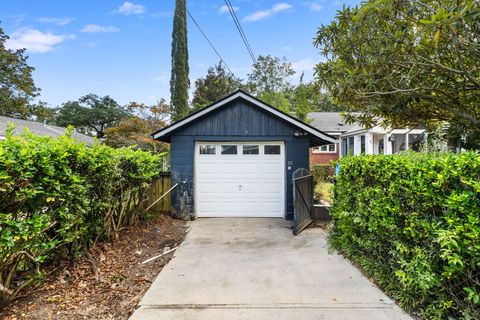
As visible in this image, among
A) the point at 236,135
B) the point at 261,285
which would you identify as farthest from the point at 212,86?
the point at 261,285

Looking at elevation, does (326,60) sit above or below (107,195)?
above

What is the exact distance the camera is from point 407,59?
4094 mm

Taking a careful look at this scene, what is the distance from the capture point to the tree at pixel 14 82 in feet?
69.8

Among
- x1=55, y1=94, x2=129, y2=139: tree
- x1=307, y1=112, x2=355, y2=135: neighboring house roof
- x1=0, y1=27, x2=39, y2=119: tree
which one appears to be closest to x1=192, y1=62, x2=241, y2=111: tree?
x1=307, y1=112, x2=355, y2=135: neighboring house roof

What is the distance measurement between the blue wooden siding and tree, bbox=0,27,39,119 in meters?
22.9

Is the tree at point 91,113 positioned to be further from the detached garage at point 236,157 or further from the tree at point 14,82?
the detached garage at point 236,157

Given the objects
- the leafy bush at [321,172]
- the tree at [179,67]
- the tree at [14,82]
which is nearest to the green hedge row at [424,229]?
the leafy bush at [321,172]

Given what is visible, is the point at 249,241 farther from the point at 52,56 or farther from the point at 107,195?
the point at 52,56

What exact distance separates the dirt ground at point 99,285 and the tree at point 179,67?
53.3 feet

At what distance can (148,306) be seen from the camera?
10.3 feet

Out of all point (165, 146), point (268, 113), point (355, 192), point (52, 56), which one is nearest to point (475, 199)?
point (355, 192)

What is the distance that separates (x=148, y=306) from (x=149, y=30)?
44.1 feet

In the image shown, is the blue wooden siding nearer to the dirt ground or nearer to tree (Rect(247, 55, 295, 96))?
the dirt ground

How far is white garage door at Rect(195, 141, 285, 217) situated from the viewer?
8.11 meters
